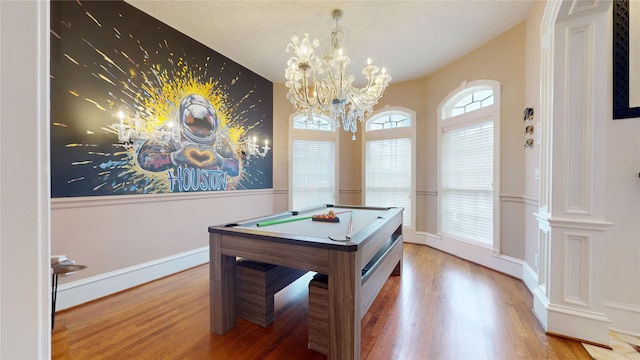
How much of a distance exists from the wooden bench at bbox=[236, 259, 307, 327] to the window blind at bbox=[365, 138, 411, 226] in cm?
322

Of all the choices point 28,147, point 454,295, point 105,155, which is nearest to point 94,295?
point 105,155

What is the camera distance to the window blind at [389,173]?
187 inches

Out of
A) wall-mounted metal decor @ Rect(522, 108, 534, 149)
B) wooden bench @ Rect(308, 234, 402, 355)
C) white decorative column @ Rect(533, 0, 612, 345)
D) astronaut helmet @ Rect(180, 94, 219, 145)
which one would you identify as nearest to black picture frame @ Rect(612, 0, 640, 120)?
white decorative column @ Rect(533, 0, 612, 345)

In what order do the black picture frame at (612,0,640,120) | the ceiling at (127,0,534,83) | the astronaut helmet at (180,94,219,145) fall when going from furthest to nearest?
the astronaut helmet at (180,94,219,145)
the ceiling at (127,0,534,83)
the black picture frame at (612,0,640,120)

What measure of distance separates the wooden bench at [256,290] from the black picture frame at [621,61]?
9.71 ft

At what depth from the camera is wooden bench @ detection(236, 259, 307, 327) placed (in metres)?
2.07

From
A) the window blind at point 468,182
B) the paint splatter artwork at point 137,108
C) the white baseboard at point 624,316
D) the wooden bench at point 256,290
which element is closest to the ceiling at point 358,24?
the paint splatter artwork at point 137,108

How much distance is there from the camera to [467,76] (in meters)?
3.74

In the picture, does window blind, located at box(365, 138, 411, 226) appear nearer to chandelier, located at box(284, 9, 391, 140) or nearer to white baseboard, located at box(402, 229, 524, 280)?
white baseboard, located at box(402, 229, 524, 280)

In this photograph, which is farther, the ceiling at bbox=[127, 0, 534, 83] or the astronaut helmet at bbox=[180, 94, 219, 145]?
the astronaut helmet at bbox=[180, 94, 219, 145]

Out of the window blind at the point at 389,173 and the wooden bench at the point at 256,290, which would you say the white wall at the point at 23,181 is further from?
the window blind at the point at 389,173

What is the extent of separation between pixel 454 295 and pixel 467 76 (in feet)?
9.81

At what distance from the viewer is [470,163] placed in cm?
380

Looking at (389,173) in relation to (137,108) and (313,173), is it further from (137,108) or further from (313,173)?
(137,108)
